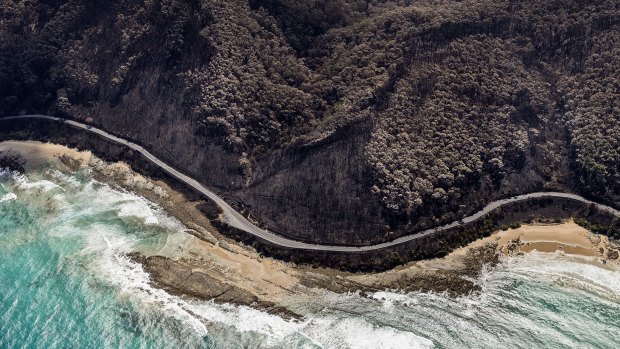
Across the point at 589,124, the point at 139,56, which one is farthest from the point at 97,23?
the point at 589,124

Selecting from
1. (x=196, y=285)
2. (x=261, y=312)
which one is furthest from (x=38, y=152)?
(x=261, y=312)

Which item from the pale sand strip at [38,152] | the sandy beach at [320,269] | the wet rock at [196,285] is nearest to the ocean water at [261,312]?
the wet rock at [196,285]

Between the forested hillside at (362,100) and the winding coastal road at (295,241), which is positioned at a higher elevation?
the forested hillside at (362,100)

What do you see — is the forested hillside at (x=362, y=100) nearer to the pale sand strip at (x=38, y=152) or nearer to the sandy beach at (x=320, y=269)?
the sandy beach at (x=320, y=269)

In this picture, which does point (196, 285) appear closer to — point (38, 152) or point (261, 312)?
point (261, 312)

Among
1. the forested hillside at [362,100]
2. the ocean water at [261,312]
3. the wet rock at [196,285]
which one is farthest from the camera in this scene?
the forested hillside at [362,100]

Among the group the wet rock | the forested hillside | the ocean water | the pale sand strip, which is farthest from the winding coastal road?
the pale sand strip
